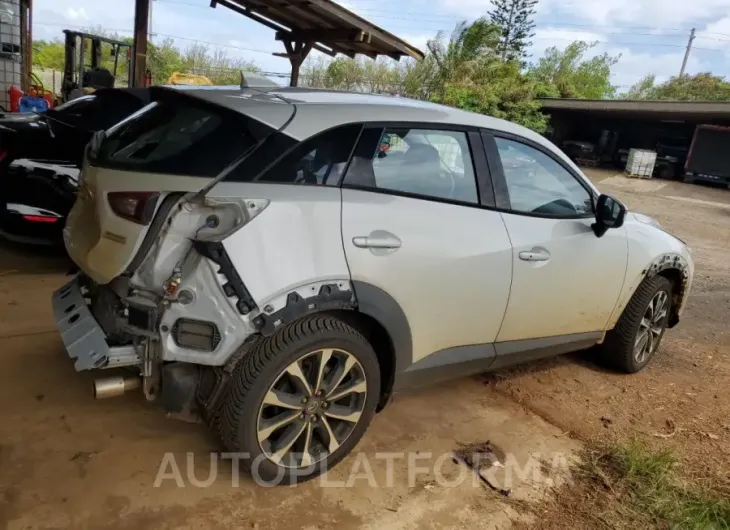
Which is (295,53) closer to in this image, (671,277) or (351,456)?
(671,277)

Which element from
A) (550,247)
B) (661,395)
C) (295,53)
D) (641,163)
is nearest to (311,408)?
(550,247)

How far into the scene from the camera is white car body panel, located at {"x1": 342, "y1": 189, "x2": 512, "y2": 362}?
8.84 feet

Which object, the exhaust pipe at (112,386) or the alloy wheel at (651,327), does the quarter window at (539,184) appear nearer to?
the alloy wheel at (651,327)

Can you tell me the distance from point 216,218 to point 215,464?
1267mm

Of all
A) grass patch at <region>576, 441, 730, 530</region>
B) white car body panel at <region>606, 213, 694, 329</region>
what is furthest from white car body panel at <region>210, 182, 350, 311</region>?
white car body panel at <region>606, 213, 694, 329</region>

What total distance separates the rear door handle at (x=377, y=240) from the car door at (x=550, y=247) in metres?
0.81

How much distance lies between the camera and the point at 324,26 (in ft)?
31.2

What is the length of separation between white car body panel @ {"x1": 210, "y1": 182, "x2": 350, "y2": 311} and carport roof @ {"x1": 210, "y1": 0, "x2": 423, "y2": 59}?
20.6 feet

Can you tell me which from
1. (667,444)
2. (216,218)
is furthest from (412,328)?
(667,444)

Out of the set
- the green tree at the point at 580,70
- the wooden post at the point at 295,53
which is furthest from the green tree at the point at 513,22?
the wooden post at the point at 295,53

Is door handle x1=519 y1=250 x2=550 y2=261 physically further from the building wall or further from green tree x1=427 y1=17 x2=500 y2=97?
green tree x1=427 y1=17 x2=500 y2=97

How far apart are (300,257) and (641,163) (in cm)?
2184

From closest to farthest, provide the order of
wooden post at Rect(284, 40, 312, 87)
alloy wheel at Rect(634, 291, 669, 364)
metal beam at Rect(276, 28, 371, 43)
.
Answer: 1. alloy wheel at Rect(634, 291, 669, 364)
2. metal beam at Rect(276, 28, 371, 43)
3. wooden post at Rect(284, 40, 312, 87)

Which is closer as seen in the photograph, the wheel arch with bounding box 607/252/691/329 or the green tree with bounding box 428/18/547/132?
the wheel arch with bounding box 607/252/691/329
